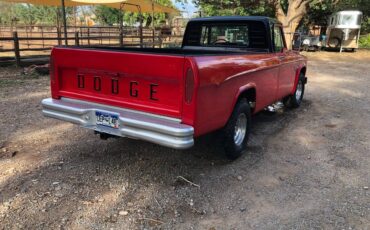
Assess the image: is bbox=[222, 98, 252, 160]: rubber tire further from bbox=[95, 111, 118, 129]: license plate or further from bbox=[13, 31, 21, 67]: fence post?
bbox=[13, 31, 21, 67]: fence post

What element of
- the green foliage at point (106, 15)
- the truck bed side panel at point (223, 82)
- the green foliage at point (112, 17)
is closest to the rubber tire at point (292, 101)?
the truck bed side panel at point (223, 82)

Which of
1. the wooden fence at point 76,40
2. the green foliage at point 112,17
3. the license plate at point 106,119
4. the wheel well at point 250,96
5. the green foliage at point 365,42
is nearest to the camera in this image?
the license plate at point 106,119

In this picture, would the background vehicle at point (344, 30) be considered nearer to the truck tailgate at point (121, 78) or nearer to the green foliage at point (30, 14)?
the truck tailgate at point (121, 78)

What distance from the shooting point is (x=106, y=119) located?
4.04 m

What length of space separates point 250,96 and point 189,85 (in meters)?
1.77

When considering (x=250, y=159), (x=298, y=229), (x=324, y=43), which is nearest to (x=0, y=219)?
(x=298, y=229)

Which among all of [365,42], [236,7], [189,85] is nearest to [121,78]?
[189,85]

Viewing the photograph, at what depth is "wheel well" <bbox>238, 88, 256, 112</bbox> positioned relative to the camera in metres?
4.83

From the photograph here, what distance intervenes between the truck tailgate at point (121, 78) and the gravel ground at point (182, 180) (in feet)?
2.91

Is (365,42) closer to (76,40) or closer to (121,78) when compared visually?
(76,40)

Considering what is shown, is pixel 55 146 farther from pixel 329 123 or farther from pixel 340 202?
pixel 329 123

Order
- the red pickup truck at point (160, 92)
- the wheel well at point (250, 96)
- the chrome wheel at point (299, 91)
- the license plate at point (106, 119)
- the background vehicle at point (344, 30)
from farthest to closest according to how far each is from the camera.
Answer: the background vehicle at point (344, 30) → the chrome wheel at point (299, 91) → the wheel well at point (250, 96) → the license plate at point (106, 119) → the red pickup truck at point (160, 92)

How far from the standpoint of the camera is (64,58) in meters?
4.40

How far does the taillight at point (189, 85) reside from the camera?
353 centimetres
